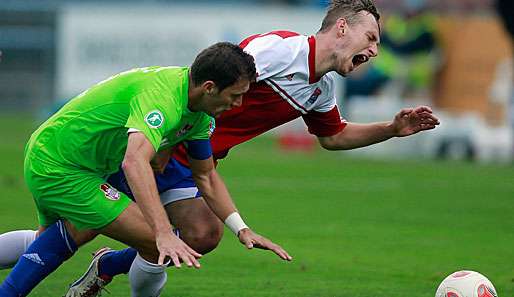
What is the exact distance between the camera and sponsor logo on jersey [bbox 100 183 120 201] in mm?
6443

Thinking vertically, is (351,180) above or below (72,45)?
above

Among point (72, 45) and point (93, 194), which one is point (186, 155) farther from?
point (72, 45)

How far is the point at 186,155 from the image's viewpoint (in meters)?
7.36

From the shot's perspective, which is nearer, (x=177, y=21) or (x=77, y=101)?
(x=77, y=101)

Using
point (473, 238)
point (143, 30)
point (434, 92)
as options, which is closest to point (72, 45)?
point (143, 30)

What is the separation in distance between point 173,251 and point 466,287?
78.5 inches

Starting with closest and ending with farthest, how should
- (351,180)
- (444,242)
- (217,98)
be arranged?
(217,98) < (444,242) < (351,180)

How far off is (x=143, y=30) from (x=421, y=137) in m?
7.30

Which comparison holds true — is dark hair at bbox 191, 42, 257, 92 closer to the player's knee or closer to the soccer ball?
the player's knee

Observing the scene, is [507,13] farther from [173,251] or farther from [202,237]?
[173,251]

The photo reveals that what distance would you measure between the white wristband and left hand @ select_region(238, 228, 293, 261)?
0.04 metres

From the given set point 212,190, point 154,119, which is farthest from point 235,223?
point 154,119

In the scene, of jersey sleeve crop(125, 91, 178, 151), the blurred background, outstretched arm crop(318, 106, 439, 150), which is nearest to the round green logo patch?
jersey sleeve crop(125, 91, 178, 151)

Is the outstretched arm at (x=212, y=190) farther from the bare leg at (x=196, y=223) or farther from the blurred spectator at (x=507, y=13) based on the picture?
the blurred spectator at (x=507, y=13)
